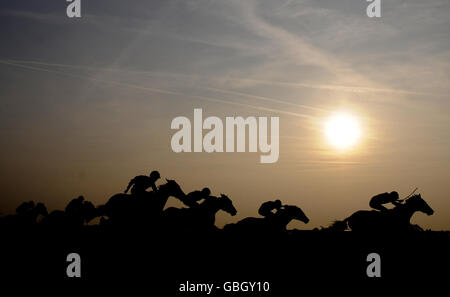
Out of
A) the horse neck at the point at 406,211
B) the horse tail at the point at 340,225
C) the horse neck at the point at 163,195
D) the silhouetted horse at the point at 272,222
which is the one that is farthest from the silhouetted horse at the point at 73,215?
the horse neck at the point at 406,211

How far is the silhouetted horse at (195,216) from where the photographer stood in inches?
499

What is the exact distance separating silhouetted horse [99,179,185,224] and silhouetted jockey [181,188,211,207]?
156mm

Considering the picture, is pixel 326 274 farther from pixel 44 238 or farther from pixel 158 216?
pixel 44 238

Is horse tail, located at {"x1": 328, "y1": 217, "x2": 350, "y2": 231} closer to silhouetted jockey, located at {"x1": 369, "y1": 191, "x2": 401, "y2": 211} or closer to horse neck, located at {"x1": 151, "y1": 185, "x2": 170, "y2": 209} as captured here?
silhouetted jockey, located at {"x1": 369, "y1": 191, "x2": 401, "y2": 211}

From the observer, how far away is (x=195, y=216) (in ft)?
42.1

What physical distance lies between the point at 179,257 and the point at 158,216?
122cm

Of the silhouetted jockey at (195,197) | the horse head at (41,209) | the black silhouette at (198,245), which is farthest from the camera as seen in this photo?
the horse head at (41,209)

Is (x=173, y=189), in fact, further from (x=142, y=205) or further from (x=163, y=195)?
(x=142, y=205)

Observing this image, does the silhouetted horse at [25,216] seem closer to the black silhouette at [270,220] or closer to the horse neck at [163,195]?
the horse neck at [163,195]

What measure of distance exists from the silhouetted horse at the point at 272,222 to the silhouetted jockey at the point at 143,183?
2.19m

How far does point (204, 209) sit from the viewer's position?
13039mm

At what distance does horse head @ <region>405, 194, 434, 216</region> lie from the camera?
15.2 m
